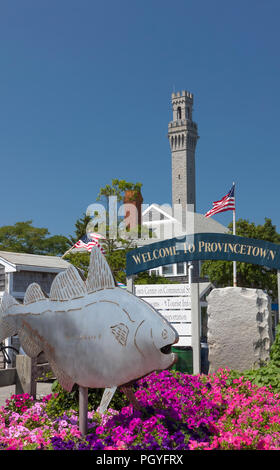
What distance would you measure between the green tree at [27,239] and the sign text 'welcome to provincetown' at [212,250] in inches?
1351

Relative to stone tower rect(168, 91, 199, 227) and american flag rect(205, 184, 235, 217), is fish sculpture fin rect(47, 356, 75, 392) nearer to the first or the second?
american flag rect(205, 184, 235, 217)

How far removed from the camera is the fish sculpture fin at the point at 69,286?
514cm

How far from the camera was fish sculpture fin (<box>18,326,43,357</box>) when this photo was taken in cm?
540

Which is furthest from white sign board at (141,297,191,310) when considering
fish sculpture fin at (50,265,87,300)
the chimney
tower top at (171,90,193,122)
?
tower top at (171,90,193,122)

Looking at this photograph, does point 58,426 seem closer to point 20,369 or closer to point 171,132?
point 20,369

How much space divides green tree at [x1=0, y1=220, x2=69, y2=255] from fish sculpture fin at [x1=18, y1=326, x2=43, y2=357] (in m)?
40.0

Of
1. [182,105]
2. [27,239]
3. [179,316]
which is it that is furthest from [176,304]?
[182,105]

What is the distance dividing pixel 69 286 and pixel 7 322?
3.23 feet

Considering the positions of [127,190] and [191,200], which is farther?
[191,200]

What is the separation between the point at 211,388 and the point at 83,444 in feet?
10.3

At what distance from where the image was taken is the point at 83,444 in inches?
194

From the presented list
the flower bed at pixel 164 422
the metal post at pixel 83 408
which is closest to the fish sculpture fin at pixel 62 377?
the metal post at pixel 83 408
